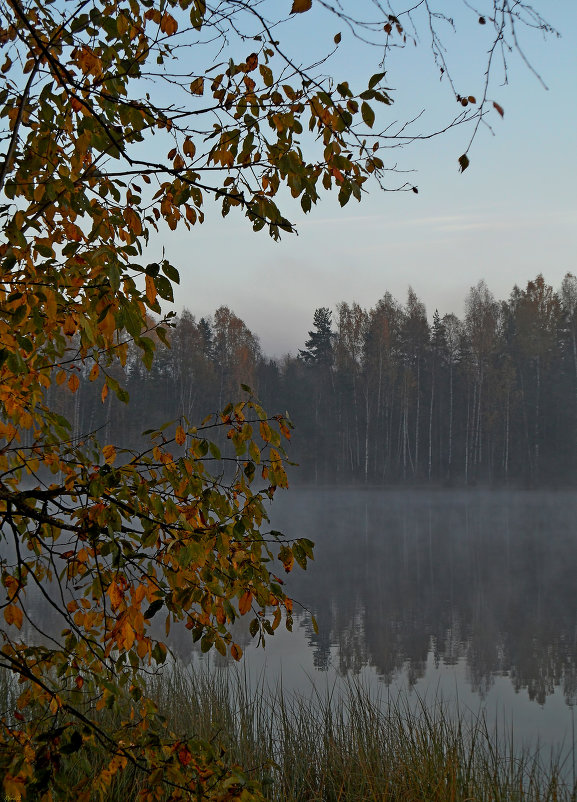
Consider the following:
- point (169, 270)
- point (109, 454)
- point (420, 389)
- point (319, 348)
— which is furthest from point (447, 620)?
point (319, 348)

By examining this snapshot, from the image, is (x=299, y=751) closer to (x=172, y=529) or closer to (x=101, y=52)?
(x=172, y=529)

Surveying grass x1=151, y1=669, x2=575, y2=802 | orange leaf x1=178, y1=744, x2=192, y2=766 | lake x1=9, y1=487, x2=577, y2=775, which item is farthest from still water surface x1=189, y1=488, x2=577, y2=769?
orange leaf x1=178, y1=744, x2=192, y2=766

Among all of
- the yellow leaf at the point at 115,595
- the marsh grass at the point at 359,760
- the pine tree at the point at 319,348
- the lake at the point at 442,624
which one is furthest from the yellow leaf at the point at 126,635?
the pine tree at the point at 319,348

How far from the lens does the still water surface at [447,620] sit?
8234mm

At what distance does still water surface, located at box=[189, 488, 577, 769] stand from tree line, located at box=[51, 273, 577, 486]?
1670 centimetres

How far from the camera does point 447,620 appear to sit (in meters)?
12.4

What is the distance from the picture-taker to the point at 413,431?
46.6 meters

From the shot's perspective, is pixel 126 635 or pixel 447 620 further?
pixel 447 620

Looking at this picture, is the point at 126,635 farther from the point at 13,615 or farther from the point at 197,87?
the point at 197,87

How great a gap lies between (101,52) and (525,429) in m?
44.0

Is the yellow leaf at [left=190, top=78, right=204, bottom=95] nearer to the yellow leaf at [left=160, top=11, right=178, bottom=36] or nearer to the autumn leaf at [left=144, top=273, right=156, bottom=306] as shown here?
the yellow leaf at [left=160, top=11, right=178, bottom=36]

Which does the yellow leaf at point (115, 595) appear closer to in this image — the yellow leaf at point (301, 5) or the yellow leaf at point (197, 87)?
the yellow leaf at point (301, 5)

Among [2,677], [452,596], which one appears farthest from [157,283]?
[452,596]

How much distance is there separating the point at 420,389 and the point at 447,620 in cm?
3589
